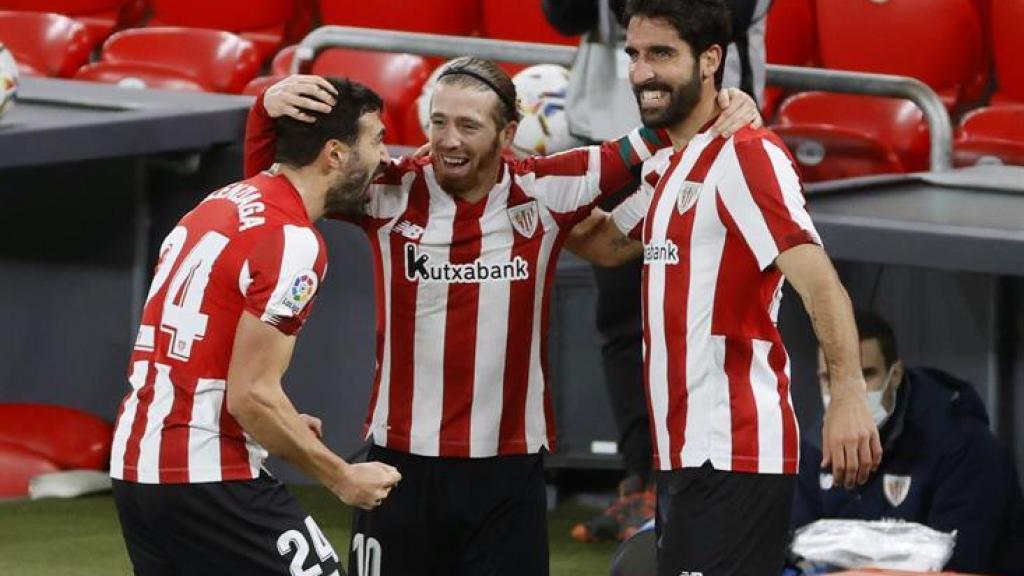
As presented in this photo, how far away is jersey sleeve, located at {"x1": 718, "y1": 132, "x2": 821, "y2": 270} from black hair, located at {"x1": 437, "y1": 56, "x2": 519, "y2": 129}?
57 centimetres

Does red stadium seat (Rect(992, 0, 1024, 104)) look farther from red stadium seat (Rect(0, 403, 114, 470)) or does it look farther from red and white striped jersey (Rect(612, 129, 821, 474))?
red and white striped jersey (Rect(612, 129, 821, 474))

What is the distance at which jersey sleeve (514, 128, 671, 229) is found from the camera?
5.07m

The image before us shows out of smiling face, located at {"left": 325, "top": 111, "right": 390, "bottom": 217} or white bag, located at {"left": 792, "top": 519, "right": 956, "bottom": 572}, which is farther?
white bag, located at {"left": 792, "top": 519, "right": 956, "bottom": 572}

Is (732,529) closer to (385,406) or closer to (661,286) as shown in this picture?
(661,286)

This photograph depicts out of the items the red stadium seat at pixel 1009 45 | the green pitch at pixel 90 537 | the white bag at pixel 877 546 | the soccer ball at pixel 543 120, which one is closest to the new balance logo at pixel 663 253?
the white bag at pixel 877 546

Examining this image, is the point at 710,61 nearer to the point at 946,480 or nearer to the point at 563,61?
the point at 946,480

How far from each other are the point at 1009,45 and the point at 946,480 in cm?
253

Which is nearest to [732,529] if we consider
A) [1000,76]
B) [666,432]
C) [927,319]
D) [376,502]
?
[666,432]

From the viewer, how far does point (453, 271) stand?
16.4ft

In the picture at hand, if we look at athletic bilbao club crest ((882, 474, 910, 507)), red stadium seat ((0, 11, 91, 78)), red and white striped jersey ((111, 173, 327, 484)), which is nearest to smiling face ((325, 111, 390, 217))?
red and white striped jersey ((111, 173, 327, 484))

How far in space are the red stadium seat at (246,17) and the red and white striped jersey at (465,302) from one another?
4982 millimetres

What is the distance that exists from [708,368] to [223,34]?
5.54 meters

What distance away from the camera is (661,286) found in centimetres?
458

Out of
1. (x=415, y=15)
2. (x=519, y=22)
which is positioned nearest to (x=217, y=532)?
(x=519, y=22)
